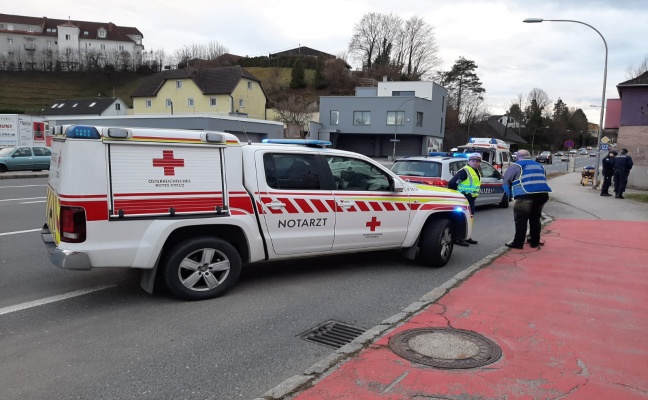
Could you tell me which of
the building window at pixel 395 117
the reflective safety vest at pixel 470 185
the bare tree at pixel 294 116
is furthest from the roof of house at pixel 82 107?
the reflective safety vest at pixel 470 185

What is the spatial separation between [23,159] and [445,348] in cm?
2641

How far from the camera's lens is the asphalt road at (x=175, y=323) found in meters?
3.51

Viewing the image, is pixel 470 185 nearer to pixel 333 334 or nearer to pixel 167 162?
pixel 333 334

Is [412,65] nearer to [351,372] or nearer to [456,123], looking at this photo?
[456,123]

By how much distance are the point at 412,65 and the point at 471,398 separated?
9639cm

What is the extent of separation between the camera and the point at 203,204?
16.9ft

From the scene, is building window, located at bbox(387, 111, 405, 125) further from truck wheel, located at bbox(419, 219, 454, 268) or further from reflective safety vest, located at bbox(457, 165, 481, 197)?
truck wheel, located at bbox(419, 219, 454, 268)

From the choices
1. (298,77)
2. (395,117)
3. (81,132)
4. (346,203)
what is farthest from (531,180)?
(298,77)

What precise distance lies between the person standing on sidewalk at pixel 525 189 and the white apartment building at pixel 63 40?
103m

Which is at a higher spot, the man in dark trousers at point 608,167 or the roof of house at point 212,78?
the roof of house at point 212,78

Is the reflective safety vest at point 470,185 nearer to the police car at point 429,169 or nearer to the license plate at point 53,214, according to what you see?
the police car at point 429,169

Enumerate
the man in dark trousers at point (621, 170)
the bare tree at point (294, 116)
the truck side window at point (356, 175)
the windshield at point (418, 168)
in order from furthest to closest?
the bare tree at point (294, 116)
the man in dark trousers at point (621, 170)
the windshield at point (418, 168)
the truck side window at point (356, 175)

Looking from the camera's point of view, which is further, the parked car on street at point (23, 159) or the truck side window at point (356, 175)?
the parked car on street at point (23, 159)

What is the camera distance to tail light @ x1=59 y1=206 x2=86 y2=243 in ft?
14.7
